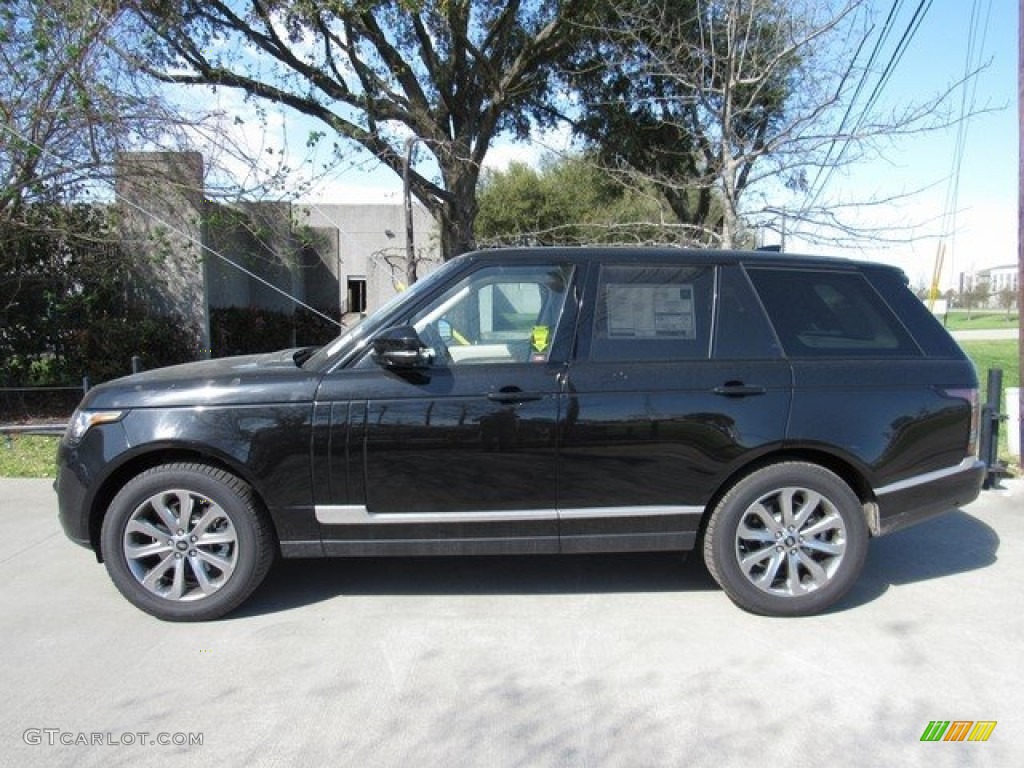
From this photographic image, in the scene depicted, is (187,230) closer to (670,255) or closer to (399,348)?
(399,348)

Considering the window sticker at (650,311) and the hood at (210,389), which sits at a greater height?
the window sticker at (650,311)

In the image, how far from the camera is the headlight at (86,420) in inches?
154

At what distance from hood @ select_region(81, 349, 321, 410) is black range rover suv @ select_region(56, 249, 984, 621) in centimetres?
1

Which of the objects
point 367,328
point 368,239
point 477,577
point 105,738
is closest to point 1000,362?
point 477,577

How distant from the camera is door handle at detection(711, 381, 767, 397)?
3939mm

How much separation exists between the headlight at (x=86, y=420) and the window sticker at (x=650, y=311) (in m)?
2.63

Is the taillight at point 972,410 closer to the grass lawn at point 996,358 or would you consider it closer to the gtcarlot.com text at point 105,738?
the gtcarlot.com text at point 105,738

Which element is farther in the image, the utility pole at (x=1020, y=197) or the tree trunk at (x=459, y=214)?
the tree trunk at (x=459, y=214)

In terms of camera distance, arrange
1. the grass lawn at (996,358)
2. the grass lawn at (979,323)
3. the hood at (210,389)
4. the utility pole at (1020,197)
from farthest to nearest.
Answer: the grass lawn at (979,323) → the grass lawn at (996,358) → the utility pole at (1020,197) → the hood at (210,389)

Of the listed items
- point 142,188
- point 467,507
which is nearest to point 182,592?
point 467,507

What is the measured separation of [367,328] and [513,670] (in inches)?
73.4

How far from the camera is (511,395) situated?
3.86 meters

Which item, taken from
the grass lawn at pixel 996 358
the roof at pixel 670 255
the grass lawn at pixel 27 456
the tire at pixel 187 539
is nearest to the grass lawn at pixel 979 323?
the grass lawn at pixel 996 358

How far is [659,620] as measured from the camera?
13.0ft
